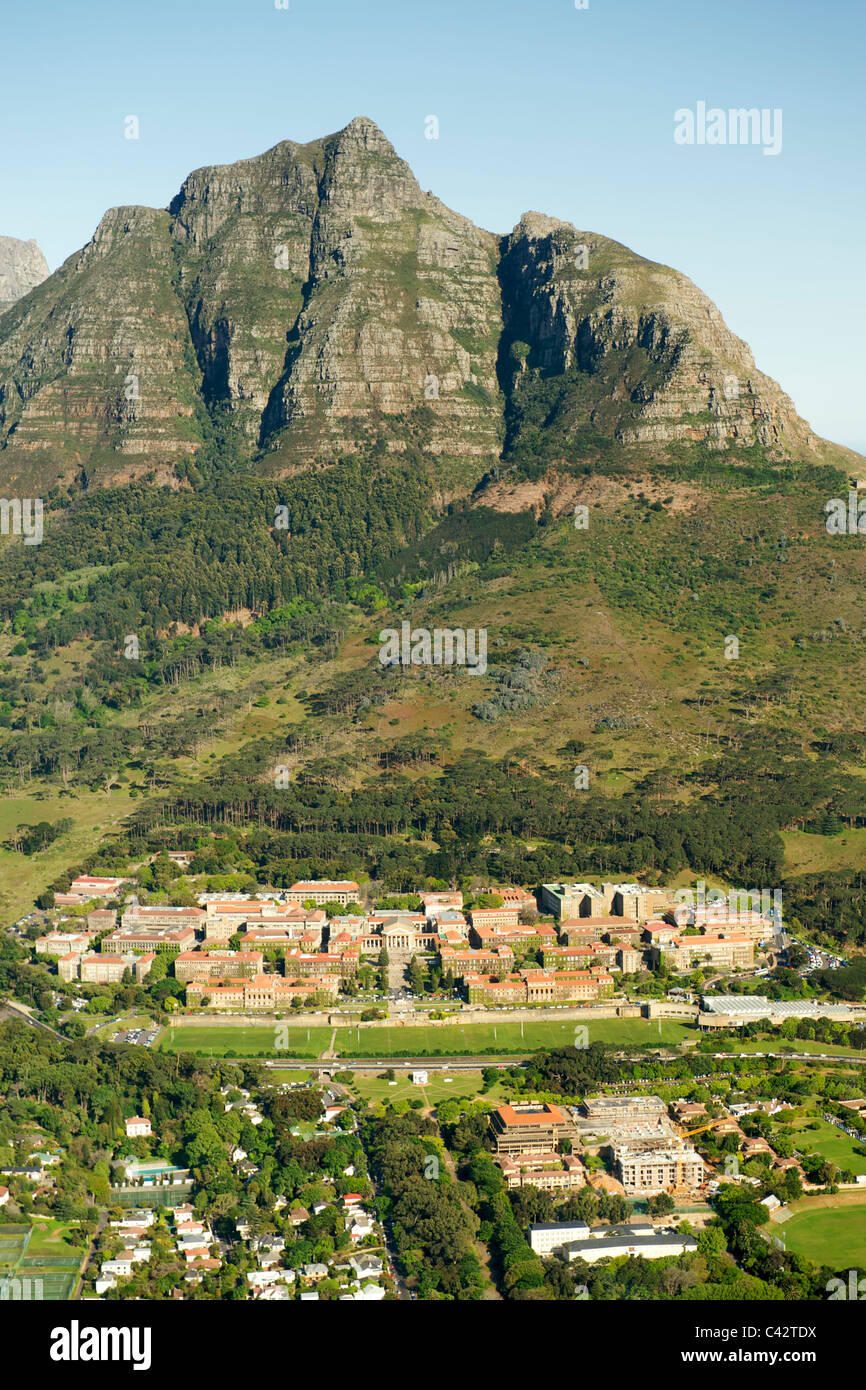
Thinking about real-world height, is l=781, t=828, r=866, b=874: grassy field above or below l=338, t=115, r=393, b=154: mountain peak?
below

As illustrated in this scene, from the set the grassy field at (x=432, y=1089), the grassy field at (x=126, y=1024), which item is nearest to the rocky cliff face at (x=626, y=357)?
the grassy field at (x=126, y=1024)

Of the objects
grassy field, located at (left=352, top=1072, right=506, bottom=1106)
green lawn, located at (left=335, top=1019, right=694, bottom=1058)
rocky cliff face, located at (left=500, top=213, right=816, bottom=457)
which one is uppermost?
rocky cliff face, located at (left=500, top=213, right=816, bottom=457)

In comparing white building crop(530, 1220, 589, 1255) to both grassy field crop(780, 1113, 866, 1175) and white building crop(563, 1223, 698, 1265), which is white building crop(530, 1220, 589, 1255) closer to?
white building crop(563, 1223, 698, 1265)

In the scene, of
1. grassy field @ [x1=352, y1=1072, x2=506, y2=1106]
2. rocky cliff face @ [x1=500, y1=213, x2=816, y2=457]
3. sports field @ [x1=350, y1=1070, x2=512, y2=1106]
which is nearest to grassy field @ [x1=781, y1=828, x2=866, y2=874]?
sports field @ [x1=350, y1=1070, x2=512, y2=1106]

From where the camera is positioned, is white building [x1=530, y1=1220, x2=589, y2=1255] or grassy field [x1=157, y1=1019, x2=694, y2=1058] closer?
white building [x1=530, y1=1220, x2=589, y2=1255]

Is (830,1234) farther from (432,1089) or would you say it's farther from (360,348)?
(360,348)

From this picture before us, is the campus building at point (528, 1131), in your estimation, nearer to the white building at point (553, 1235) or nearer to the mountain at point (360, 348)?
the white building at point (553, 1235)

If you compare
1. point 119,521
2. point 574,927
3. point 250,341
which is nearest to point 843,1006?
point 574,927

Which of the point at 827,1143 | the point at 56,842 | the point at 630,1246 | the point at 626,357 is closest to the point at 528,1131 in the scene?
the point at 630,1246
